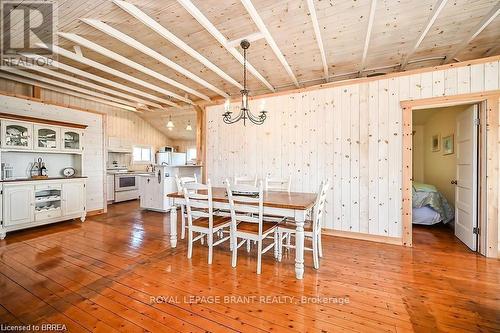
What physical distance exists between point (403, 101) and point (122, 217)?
582 cm

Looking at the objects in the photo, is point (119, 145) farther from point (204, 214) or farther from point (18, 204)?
point (204, 214)

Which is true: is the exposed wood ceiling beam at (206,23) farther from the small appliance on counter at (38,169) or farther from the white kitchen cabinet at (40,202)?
the small appliance on counter at (38,169)

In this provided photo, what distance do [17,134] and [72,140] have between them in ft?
2.71

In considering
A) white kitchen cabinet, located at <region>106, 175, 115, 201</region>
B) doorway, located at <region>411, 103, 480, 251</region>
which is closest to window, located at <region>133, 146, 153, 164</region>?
white kitchen cabinet, located at <region>106, 175, 115, 201</region>

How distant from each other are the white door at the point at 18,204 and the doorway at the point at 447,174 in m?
6.49

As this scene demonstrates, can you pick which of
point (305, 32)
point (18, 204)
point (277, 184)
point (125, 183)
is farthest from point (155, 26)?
point (125, 183)

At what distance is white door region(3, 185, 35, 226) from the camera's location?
3.50 metres

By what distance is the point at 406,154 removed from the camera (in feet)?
10.6

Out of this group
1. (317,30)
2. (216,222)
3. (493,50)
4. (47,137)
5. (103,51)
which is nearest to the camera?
(317,30)

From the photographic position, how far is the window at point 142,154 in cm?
811

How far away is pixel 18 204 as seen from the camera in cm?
362

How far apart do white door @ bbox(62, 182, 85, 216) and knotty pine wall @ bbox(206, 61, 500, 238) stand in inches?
138

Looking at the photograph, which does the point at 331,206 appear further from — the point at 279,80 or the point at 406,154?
the point at 279,80

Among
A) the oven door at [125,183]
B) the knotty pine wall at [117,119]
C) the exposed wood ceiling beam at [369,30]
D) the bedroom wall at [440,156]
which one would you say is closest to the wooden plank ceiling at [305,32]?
the exposed wood ceiling beam at [369,30]
